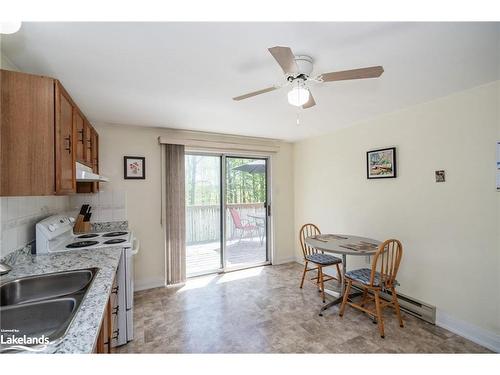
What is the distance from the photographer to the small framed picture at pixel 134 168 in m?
3.13

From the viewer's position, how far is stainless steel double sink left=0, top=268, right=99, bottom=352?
3.17ft

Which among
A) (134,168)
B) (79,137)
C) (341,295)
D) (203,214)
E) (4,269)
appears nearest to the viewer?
(4,269)

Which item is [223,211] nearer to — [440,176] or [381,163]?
[381,163]

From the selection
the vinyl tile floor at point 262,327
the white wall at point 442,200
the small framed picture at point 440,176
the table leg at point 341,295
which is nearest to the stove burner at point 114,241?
the vinyl tile floor at point 262,327

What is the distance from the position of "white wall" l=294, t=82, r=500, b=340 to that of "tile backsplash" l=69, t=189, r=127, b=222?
3.12 meters

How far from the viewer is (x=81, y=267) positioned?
1.55 metres

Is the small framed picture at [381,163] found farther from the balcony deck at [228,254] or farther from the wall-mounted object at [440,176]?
the balcony deck at [228,254]

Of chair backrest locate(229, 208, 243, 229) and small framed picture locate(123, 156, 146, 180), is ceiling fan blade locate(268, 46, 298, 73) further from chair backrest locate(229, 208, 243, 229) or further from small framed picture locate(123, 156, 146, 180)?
chair backrest locate(229, 208, 243, 229)

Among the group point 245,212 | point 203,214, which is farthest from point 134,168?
point 245,212

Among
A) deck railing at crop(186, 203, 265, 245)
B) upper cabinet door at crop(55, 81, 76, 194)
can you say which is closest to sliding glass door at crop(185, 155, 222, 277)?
deck railing at crop(186, 203, 265, 245)

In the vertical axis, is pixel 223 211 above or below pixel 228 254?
above

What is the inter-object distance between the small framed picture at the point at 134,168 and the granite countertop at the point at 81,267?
1.35m

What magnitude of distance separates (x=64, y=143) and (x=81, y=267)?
823 mm
